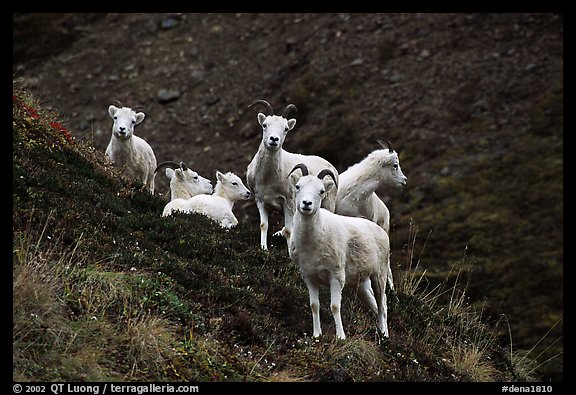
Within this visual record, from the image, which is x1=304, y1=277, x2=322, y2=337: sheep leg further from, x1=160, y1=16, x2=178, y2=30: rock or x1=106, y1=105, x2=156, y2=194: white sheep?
x1=160, y1=16, x2=178, y2=30: rock

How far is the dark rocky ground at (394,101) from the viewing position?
102ft

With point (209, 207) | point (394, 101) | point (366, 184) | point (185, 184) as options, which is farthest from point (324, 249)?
point (394, 101)

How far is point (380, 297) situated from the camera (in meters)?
12.0

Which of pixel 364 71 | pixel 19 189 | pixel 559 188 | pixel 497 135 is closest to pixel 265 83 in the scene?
pixel 364 71

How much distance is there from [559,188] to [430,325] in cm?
2032

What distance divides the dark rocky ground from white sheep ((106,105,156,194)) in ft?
42.1

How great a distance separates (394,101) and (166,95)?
33.5ft

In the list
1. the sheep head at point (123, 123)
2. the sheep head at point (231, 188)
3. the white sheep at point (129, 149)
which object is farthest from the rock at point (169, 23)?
the sheep head at point (231, 188)

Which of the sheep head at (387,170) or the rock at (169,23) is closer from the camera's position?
the sheep head at (387,170)

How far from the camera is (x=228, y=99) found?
3866 cm

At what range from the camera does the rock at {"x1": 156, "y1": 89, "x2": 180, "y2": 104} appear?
3881 cm

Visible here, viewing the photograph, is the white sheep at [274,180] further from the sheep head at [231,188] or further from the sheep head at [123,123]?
the sheep head at [123,123]

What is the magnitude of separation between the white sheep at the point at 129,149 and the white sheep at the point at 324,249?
21.5 ft
